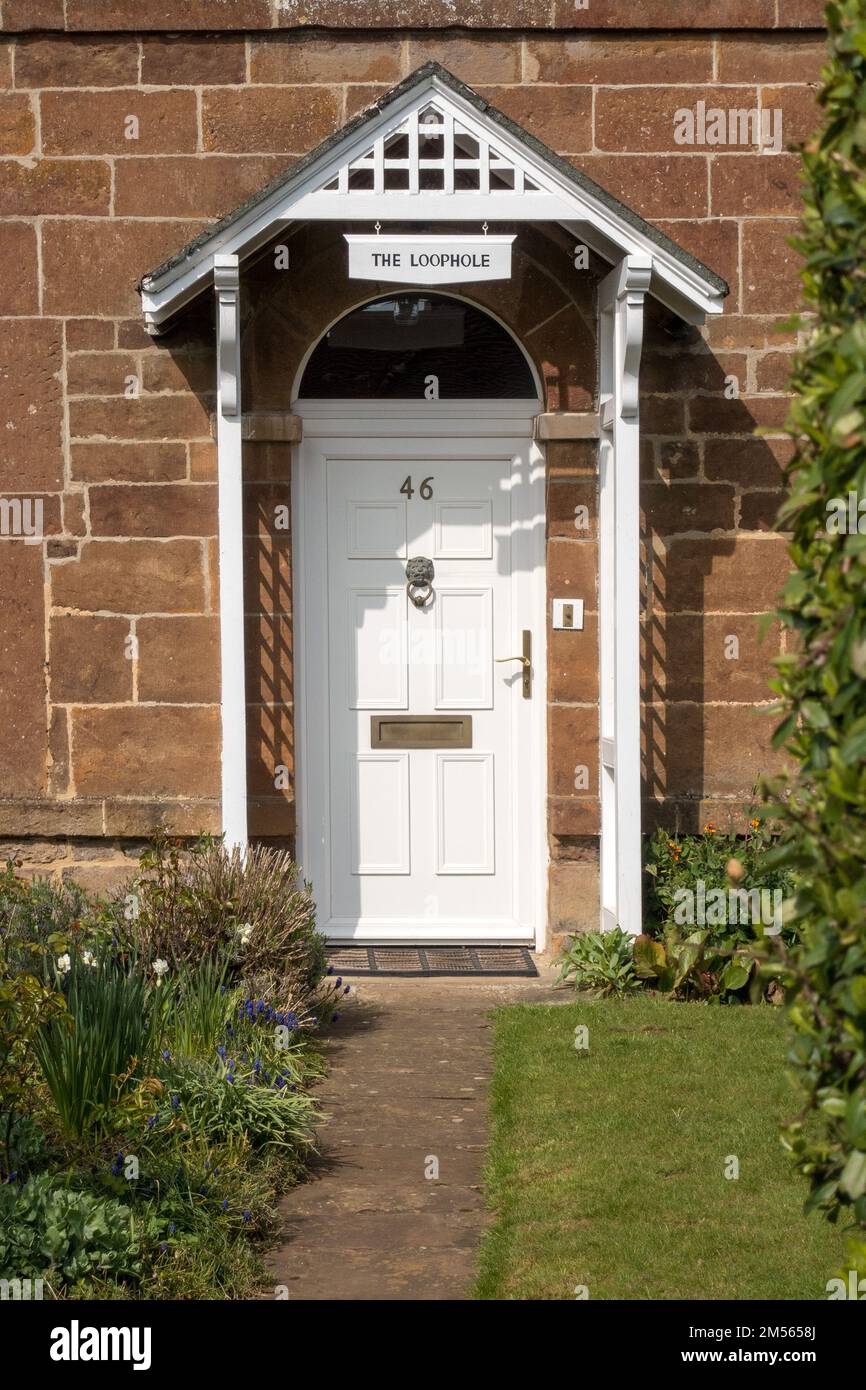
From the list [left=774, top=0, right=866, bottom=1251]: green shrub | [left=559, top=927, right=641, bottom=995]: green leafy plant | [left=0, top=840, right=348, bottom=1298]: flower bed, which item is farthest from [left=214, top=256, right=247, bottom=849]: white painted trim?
[left=774, top=0, right=866, bottom=1251]: green shrub

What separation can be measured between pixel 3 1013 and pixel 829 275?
3.00m

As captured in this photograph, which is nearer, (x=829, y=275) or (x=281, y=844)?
(x=829, y=275)

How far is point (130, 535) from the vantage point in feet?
25.9

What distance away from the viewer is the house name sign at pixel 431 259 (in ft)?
23.1

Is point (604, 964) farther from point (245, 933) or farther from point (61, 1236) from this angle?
point (61, 1236)

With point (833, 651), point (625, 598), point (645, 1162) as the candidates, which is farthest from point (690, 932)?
point (833, 651)

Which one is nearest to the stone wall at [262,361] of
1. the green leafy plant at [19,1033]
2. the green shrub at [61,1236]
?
the green leafy plant at [19,1033]

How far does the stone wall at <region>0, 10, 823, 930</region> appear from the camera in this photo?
785 cm

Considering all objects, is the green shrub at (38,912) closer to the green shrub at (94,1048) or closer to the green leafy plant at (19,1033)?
the green shrub at (94,1048)

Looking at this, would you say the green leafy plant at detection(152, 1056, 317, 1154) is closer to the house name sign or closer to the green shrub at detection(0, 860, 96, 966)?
the green shrub at detection(0, 860, 96, 966)

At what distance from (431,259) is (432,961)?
3.33 m

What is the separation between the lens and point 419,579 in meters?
8.09

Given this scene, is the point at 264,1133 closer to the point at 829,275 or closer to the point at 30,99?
the point at 829,275
